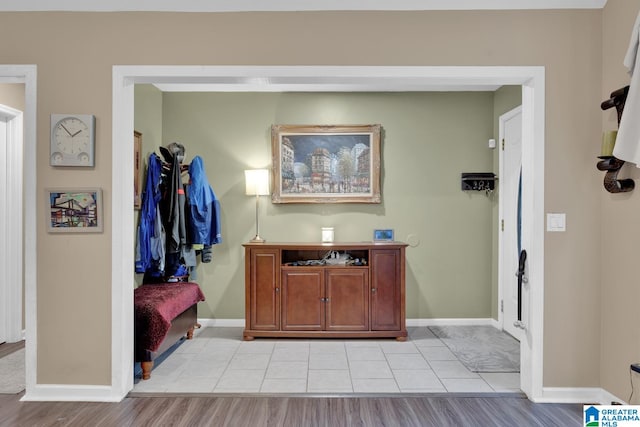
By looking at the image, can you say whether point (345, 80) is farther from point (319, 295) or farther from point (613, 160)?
point (319, 295)

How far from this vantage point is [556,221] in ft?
8.89

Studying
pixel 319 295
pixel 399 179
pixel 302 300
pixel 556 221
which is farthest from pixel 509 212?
pixel 302 300

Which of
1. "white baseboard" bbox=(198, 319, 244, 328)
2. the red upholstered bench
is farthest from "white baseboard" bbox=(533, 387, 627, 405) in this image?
"white baseboard" bbox=(198, 319, 244, 328)

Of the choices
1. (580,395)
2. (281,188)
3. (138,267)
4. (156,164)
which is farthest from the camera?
(281,188)

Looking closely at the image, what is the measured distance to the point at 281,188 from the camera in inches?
180

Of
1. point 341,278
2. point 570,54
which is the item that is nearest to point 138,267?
→ point 341,278

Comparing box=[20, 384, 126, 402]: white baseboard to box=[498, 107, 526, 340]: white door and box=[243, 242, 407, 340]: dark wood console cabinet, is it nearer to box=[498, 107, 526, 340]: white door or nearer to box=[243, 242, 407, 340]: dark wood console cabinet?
box=[243, 242, 407, 340]: dark wood console cabinet

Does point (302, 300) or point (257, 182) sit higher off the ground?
point (257, 182)

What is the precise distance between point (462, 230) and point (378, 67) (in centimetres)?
247

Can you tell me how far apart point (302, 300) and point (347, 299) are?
17.2 inches

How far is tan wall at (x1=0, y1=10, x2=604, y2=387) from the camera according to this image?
270cm

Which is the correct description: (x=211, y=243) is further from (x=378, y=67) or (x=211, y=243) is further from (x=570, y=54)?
(x=570, y=54)

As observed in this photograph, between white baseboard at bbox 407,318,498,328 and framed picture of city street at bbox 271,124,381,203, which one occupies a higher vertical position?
framed picture of city street at bbox 271,124,381,203

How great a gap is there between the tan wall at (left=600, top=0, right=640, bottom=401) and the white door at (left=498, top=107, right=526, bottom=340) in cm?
136
